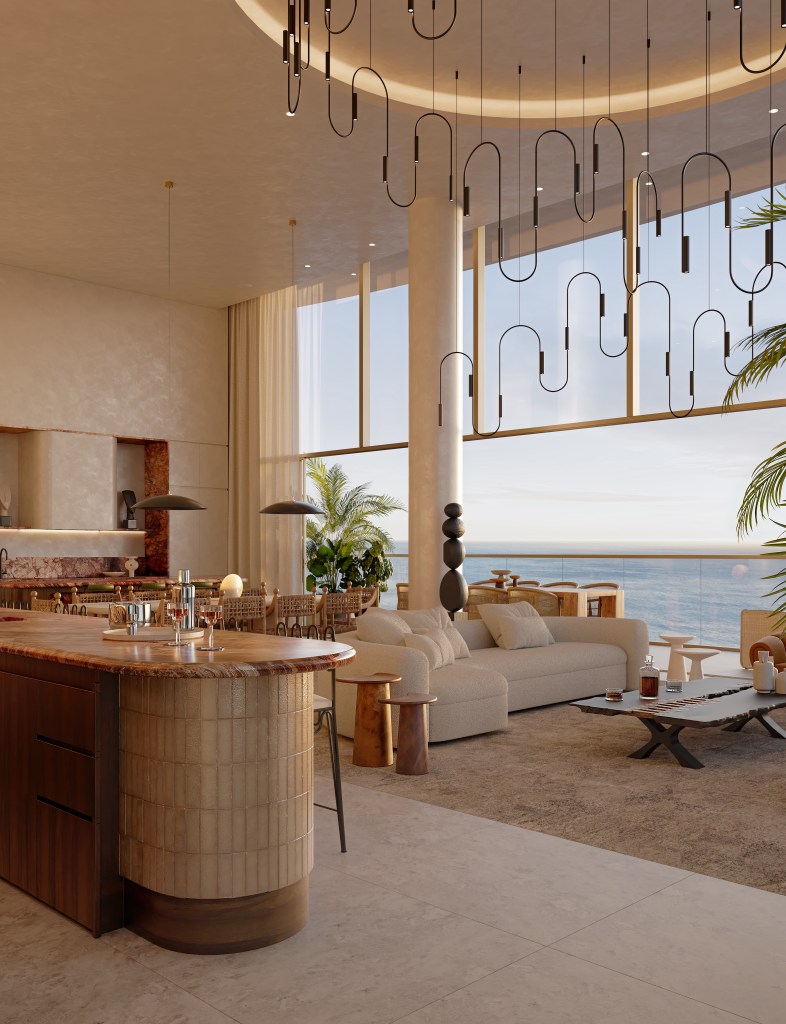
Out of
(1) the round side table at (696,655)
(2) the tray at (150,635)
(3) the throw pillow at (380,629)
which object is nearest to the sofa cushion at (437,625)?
(3) the throw pillow at (380,629)

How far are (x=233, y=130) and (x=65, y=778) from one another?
6.33 metres

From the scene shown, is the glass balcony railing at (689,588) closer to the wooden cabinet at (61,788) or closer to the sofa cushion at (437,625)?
the sofa cushion at (437,625)

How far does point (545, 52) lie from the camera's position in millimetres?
7238

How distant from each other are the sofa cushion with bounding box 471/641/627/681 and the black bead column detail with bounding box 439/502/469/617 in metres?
1.64

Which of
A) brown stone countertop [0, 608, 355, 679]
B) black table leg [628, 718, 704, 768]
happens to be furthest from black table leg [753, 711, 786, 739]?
brown stone countertop [0, 608, 355, 679]

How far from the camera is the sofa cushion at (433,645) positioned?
6.43 metres

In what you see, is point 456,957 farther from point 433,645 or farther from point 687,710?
point 433,645

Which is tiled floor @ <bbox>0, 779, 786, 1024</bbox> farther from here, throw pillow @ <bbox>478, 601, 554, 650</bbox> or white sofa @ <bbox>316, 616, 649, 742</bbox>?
throw pillow @ <bbox>478, 601, 554, 650</bbox>

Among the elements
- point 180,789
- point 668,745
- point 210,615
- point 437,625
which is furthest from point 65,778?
point 437,625

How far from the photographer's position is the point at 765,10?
6609mm

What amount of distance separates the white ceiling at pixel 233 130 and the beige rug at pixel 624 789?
499cm

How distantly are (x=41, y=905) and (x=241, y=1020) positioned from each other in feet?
3.96

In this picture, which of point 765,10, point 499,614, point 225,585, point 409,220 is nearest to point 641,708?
point 499,614

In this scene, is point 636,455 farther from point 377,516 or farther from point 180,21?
point 180,21
